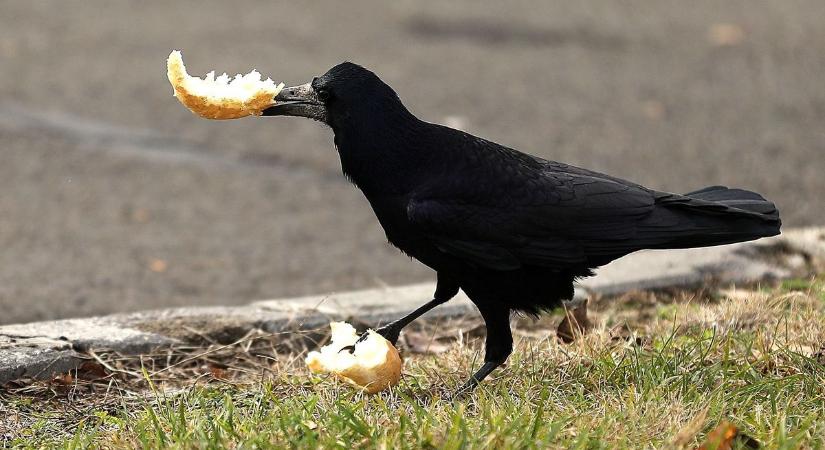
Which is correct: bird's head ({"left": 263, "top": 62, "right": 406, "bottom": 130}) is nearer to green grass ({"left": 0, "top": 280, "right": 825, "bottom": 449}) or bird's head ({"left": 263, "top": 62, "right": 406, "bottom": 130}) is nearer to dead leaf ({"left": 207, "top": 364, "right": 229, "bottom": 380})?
green grass ({"left": 0, "top": 280, "right": 825, "bottom": 449})

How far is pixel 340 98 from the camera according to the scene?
146 inches

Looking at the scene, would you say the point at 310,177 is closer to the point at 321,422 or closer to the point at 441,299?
the point at 441,299

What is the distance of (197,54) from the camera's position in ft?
33.8

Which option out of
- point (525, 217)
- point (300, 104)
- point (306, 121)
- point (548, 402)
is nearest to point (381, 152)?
point (300, 104)

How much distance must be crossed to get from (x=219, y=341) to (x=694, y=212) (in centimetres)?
186

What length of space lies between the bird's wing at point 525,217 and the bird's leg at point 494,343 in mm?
172

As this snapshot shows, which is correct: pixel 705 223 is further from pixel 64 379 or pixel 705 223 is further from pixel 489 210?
pixel 64 379

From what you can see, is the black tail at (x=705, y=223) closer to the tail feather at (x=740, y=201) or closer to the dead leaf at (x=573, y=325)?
the tail feather at (x=740, y=201)

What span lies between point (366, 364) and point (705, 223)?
3.59 ft

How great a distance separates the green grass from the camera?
3.14m

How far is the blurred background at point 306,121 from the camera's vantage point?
657 cm

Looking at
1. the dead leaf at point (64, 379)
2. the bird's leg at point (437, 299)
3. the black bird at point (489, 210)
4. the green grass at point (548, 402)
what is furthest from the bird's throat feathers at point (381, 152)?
the dead leaf at point (64, 379)

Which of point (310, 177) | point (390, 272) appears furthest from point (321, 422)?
point (310, 177)

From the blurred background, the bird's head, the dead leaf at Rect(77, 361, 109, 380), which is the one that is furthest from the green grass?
the blurred background
